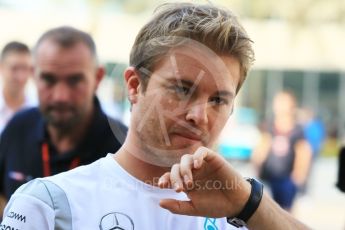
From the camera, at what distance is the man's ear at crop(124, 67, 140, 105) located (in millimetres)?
2068

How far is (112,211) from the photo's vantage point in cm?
190

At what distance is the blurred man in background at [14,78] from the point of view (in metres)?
6.59

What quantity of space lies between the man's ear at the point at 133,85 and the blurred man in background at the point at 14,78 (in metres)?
4.48

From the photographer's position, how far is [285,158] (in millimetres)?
9023

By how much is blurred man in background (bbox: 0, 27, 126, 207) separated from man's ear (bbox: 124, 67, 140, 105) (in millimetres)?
1495

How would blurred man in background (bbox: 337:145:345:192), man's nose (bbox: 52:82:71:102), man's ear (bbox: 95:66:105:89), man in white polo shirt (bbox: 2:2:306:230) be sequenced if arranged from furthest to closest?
man's ear (bbox: 95:66:105:89)
man's nose (bbox: 52:82:71:102)
blurred man in background (bbox: 337:145:345:192)
man in white polo shirt (bbox: 2:2:306:230)

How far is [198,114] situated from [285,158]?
729cm

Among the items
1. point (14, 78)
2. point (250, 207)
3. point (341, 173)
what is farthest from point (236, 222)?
point (14, 78)

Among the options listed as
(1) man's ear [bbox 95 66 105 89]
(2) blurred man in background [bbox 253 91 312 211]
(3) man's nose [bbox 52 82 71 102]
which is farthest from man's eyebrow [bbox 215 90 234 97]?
(2) blurred man in background [bbox 253 91 312 211]

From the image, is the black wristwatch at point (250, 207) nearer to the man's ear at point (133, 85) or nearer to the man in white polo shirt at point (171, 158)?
the man in white polo shirt at point (171, 158)

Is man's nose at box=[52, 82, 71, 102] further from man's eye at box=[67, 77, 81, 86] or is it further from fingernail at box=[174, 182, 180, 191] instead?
fingernail at box=[174, 182, 180, 191]

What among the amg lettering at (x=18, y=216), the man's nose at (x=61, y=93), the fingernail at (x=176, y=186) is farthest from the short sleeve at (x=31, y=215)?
the man's nose at (x=61, y=93)

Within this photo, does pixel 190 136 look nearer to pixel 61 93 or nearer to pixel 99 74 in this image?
pixel 61 93

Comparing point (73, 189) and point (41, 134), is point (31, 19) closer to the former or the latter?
point (41, 134)
